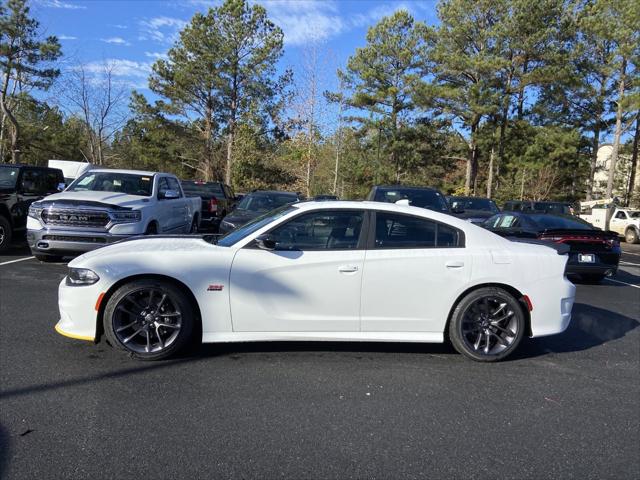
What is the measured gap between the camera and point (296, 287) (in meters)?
4.46

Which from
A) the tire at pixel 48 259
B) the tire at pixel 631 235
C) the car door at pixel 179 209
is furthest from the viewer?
the tire at pixel 631 235

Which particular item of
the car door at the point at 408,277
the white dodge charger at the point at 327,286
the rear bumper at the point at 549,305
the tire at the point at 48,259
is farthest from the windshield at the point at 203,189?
the rear bumper at the point at 549,305

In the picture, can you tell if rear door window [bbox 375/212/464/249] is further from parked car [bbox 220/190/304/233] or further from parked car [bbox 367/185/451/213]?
parked car [bbox 220/190/304/233]

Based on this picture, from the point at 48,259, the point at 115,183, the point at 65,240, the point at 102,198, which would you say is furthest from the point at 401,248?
the point at 48,259

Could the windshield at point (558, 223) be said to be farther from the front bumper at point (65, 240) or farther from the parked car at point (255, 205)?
the front bumper at point (65, 240)

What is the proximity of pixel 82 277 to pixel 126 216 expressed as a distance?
4.42 meters

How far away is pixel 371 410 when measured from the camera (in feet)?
12.0

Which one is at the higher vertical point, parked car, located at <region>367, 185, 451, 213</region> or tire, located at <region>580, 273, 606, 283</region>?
parked car, located at <region>367, 185, 451, 213</region>

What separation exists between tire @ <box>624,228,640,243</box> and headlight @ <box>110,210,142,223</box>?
23.4 meters

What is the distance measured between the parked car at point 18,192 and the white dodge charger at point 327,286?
6638 mm

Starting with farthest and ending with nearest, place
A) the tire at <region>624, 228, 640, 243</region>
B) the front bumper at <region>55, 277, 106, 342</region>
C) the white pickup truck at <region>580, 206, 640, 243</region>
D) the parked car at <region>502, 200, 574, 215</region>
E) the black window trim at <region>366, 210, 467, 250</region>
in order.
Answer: the white pickup truck at <region>580, 206, 640, 243</region>, the tire at <region>624, 228, 640, 243</region>, the parked car at <region>502, 200, 574, 215</region>, the black window trim at <region>366, 210, 467, 250</region>, the front bumper at <region>55, 277, 106, 342</region>

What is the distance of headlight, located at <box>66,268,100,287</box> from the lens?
4371 mm

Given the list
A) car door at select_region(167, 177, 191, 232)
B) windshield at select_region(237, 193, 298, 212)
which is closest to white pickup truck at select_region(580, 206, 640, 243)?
windshield at select_region(237, 193, 298, 212)

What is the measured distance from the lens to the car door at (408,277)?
4.53m
